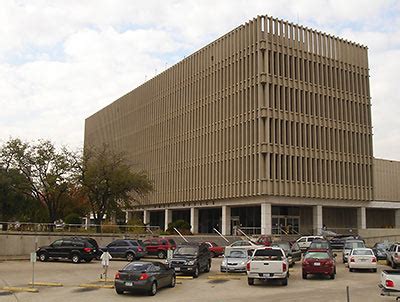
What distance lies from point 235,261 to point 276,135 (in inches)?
1401

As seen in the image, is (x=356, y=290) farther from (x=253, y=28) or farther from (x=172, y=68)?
(x=172, y=68)

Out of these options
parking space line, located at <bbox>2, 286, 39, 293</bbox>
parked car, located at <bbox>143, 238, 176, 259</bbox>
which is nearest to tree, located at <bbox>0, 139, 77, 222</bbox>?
parked car, located at <bbox>143, 238, 176, 259</bbox>

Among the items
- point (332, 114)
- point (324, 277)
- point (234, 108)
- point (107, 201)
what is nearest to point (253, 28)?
point (234, 108)

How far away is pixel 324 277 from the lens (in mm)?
28531

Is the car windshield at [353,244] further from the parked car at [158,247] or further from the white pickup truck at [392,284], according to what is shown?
the white pickup truck at [392,284]

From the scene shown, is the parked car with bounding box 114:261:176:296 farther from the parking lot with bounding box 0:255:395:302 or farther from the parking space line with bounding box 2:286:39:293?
the parking space line with bounding box 2:286:39:293

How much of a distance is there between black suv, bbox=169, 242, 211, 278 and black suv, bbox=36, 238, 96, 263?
1093 centimetres

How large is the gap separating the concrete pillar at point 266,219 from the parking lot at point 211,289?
102ft

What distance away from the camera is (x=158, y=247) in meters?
44.2

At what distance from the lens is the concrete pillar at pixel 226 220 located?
229 ft

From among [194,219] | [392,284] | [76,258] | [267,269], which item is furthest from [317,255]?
[194,219]

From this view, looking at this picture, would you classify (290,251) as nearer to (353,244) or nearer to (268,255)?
(353,244)

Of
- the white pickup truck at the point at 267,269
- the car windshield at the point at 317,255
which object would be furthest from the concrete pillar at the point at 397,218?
the white pickup truck at the point at 267,269

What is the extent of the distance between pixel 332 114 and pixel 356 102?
518 cm
